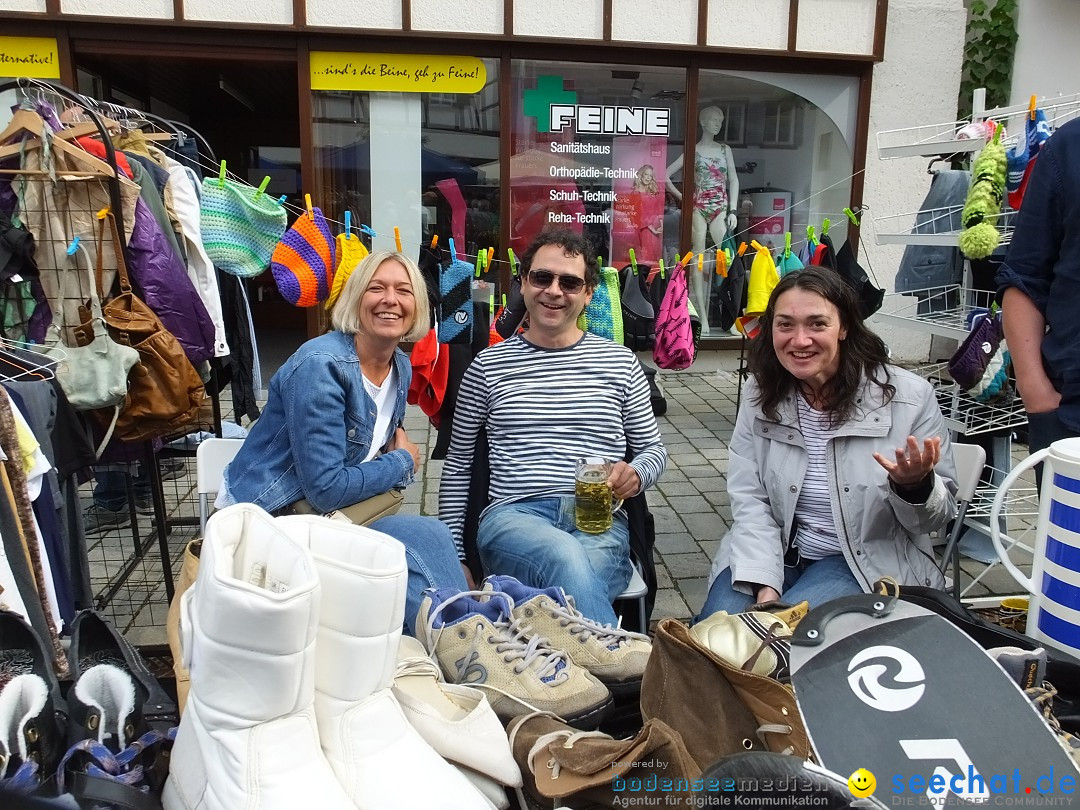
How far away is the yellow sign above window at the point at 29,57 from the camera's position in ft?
22.2

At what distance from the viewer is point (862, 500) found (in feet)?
7.68

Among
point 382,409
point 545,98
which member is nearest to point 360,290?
point 382,409

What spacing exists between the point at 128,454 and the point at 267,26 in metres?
5.01

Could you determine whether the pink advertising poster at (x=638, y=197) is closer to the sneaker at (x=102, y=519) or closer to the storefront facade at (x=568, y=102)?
the storefront facade at (x=568, y=102)

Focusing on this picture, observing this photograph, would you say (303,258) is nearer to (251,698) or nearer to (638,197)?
(251,698)

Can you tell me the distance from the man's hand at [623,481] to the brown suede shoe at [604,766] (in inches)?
49.8

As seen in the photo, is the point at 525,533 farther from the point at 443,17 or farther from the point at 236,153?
the point at 236,153

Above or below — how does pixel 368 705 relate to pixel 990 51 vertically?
below

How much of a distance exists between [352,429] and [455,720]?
1302 millimetres

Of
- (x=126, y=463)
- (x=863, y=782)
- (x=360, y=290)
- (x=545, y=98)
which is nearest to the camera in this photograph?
(x=863, y=782)

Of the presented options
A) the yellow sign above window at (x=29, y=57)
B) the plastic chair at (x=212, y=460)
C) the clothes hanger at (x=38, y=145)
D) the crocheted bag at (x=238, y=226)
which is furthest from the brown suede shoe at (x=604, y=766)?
the yellow sign above window at (x=29, y=57)

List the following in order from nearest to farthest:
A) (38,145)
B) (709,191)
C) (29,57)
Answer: (38,145)
(29,57)
(709,191)

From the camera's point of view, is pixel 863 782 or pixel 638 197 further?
pixel 638 197

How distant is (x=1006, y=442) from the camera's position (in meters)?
3.47
